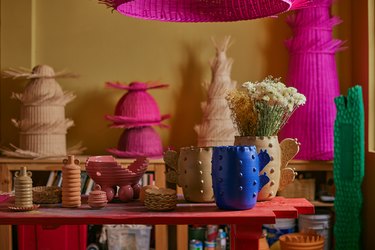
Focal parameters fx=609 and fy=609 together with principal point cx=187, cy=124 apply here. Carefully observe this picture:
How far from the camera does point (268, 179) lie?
2.21 meters

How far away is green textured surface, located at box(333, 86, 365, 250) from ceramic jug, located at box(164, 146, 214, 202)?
164 cm

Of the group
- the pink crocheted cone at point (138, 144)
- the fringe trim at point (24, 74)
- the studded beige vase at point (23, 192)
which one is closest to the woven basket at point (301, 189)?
the pink crocheted cone at point (138, 144)

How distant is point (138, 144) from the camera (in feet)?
12.8

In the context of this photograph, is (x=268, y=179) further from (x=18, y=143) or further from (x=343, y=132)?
(x=18, y=143)

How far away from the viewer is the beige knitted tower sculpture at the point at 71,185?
7.27ft

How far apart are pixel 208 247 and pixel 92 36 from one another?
5.46 ft

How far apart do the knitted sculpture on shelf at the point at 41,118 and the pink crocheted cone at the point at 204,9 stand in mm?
1842

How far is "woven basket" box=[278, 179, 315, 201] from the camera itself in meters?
3.94

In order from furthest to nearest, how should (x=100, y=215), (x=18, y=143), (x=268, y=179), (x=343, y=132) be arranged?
(x=18, y=143)
(x=343, y=132)
(x=268, y=179)
(x=100, y=215)

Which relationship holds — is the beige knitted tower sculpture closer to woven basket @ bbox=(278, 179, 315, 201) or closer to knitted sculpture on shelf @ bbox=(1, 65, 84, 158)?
knitted sculpture on shelf @ bbox=(1, 65, 84, 158)

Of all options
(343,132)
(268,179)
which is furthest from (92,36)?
(268,179)

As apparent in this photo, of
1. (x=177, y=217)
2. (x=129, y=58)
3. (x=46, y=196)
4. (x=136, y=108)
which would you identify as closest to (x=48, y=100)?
(x=136, y=108)

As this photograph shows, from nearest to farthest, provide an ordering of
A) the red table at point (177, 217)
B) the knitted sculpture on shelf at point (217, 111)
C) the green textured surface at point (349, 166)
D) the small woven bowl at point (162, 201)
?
the red table at point (177, 217) < the small woven bowl at point (162, 201) < the green textured surface at point (349, 166) < the knitted sculpture on shelf at point (217, 111)

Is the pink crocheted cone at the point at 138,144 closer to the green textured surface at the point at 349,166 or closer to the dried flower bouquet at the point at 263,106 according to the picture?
the green textured surface at the point at 349,166
